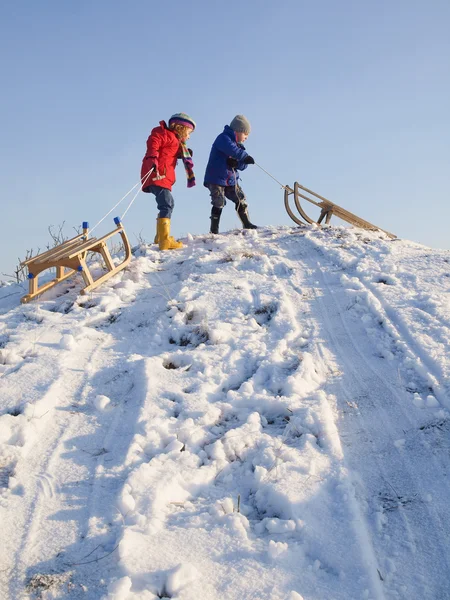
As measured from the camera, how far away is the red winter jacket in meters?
7.21

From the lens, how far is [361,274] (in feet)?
18.6

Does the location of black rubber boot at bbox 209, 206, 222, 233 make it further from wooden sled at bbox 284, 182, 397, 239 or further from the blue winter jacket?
wooden sled at bbox 284, 182, 397, 239

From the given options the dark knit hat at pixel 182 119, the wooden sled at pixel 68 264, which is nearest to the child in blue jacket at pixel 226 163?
the dark knit hat at pixel 182 119

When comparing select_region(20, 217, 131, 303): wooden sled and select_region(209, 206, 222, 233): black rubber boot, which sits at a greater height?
select_region(209, 206, 222, 233): black rubber boot

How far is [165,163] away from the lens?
24.3 ft

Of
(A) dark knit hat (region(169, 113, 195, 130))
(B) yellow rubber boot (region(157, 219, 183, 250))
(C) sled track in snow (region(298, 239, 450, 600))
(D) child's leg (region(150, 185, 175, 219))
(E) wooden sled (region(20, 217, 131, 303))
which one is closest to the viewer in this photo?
(C) sled track in snow (region(298, 239, 450, 600))

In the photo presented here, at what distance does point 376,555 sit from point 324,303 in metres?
3.17

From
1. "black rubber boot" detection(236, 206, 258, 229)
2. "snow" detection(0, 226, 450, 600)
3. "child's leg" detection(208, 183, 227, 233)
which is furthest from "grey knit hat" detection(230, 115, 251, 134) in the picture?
"snow" detection(0, 226, 450, 600)

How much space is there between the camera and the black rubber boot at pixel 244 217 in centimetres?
870

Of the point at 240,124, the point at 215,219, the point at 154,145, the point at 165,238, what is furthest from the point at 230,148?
the point at 165,238

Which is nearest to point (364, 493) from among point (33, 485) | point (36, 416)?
point (33, 485)

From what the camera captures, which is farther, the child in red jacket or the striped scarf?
the striped scarf

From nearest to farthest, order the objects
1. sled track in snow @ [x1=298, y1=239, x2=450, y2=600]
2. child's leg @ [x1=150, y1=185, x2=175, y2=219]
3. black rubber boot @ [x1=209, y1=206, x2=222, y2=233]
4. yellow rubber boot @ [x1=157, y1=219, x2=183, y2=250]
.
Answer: sled track in snow @ [x1=298, y1=239, x2=450, y2=600], yellow rubber boot @ [x1=157, y1=219, x2=183, y2=250], child's leg @ [x1=150, y1=185, x2=175, y2=219], black rubber boot @ [x1=209, y1=206, x2=222, y2=233]

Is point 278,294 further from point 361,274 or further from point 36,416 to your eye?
point 36,416
